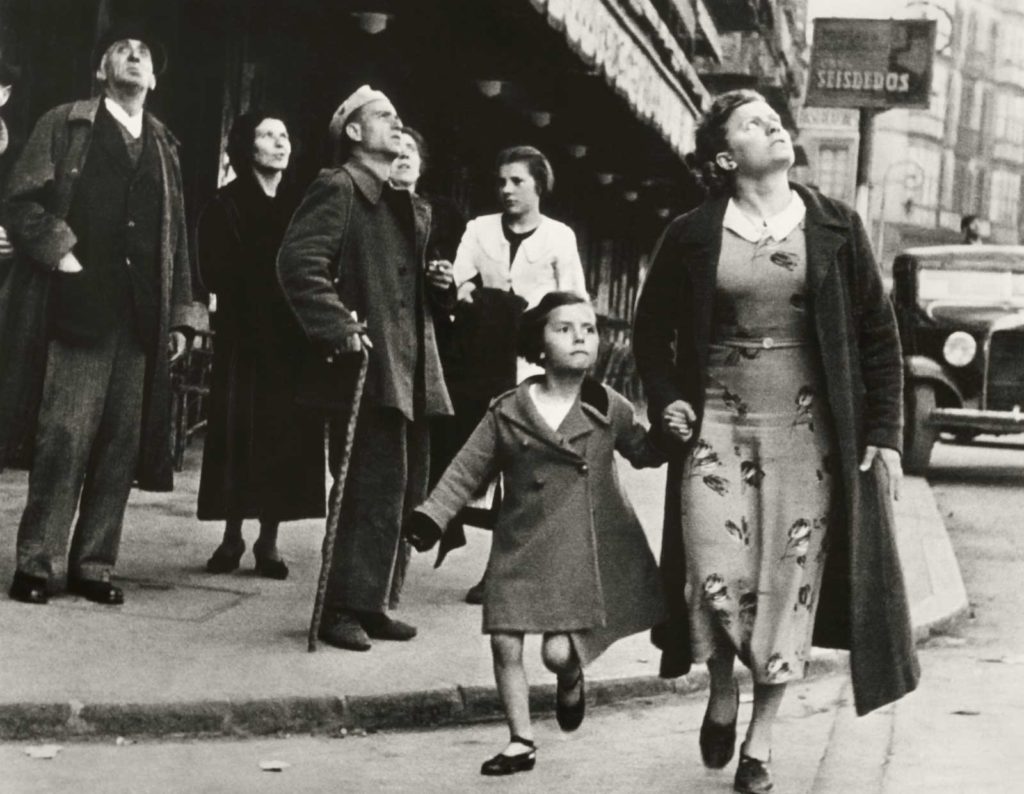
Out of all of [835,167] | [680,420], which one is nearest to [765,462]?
[680,420]

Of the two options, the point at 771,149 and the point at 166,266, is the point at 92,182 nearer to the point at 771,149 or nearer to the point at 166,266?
the point at 166,266

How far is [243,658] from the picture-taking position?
21.3ft

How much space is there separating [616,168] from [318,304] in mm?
16619

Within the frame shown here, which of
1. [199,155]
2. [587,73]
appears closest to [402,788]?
[199,155]

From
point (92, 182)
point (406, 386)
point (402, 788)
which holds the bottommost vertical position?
point (402, 788)

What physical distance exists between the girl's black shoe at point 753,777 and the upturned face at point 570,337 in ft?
3.70

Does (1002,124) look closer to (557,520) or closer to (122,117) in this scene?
(122,117)

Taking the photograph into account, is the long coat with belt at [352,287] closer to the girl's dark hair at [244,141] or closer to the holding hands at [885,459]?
the girl's dark hair at [244,141]

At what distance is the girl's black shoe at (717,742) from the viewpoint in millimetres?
5504

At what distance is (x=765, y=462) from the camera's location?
17.3 feet

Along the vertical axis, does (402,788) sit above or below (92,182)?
below

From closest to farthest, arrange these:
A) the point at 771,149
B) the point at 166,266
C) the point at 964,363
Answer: the point at 771,149 → the point at 166,266 → the point at 964,363

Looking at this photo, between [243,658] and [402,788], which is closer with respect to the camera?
[402,788]

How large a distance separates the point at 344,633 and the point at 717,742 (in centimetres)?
170
